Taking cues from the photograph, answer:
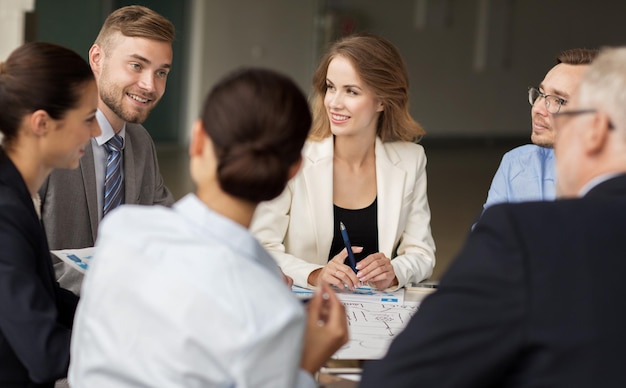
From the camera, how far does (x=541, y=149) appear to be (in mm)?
3197

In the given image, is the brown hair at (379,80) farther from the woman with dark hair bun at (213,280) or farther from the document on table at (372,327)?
the woman with dark hair bun at (213,280)

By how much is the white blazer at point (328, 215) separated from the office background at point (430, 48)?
5885 mm

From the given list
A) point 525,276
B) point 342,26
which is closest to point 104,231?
point 525,276

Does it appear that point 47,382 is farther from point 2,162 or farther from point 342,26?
point 342,26

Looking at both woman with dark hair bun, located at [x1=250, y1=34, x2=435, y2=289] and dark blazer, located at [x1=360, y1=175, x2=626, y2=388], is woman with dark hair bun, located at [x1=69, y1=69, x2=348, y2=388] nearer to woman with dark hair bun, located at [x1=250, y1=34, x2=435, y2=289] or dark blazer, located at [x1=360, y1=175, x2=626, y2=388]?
dark blazer, located at [x1=360, y1=175, x2=626, y2=388]

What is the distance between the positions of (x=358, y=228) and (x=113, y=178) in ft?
2.75

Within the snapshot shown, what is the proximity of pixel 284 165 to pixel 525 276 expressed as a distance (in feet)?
1.36

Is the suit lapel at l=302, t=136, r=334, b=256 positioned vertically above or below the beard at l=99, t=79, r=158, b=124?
below

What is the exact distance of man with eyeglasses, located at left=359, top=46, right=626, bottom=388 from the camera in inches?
53.2

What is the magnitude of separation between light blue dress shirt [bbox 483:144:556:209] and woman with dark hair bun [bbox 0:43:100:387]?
155cm

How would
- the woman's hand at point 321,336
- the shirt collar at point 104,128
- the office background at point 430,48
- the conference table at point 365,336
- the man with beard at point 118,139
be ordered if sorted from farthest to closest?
the office background at point 430,48
the shirt collar at point 104,128
the man with beard at point 118,139
the conference table at point 365,336
the woman's hand at point 321,336


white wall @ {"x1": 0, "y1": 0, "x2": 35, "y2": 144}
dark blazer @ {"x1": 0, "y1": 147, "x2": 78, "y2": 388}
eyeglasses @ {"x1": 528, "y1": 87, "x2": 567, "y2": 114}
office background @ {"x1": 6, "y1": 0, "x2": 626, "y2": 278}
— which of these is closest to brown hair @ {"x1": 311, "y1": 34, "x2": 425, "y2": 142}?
eyeglasses @ {"x1": 528, "y1": 87, "x2": 567, "y2": 114}

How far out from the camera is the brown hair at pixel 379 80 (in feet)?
10.6

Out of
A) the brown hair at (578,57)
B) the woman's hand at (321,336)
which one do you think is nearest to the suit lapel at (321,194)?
the brown hair at (578,57)
